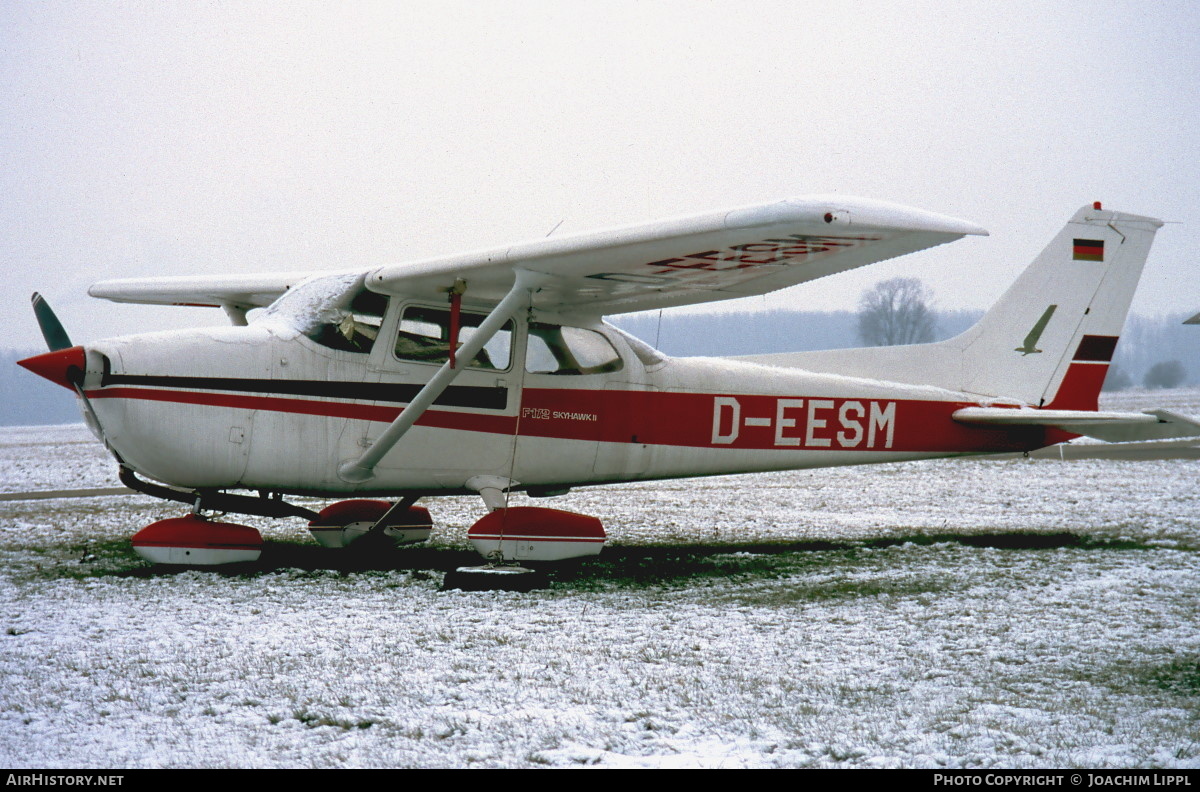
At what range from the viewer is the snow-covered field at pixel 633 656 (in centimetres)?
307

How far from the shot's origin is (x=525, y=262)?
584cm

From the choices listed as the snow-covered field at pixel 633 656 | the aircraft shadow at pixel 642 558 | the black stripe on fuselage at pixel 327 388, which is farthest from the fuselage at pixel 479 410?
the snow-covered field at pixel 633 656

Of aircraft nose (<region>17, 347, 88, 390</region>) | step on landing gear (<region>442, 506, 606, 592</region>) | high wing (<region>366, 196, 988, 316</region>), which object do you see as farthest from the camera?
step on landing gear (<region>442, 506, 606, 592</region>)

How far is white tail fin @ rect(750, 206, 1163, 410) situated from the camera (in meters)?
8.62

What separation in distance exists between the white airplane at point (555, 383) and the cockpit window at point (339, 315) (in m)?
0.02

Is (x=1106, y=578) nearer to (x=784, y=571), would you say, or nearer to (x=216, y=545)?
(x=784, y=571)

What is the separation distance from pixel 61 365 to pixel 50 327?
3.33 ft

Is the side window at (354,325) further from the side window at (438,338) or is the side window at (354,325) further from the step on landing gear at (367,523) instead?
the step on landing gear at (367,523)

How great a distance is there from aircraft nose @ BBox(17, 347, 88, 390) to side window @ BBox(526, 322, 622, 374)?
→ 297 cm

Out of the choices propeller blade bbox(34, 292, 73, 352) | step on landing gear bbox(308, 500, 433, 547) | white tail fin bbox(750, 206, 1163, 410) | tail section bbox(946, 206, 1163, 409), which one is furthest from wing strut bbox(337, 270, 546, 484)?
tail section bbox(946, 206, 1163, 409)

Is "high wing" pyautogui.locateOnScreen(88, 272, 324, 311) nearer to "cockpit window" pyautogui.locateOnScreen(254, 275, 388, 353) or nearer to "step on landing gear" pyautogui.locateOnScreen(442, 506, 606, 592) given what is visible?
"cockpit window" pyautogui.locateOnScreen(254, 275, 388, 353)
